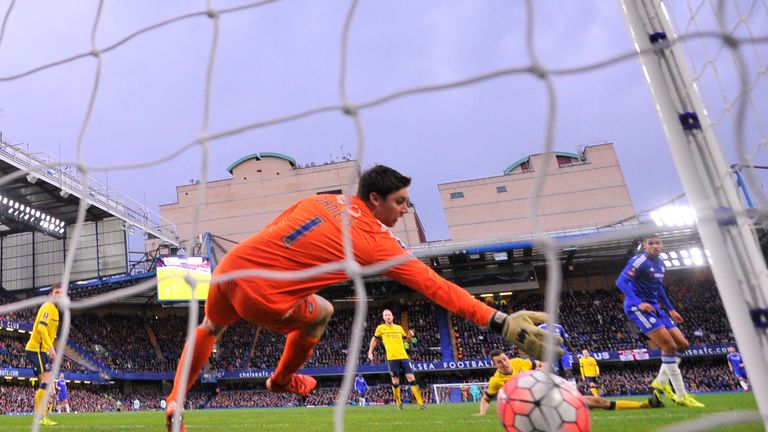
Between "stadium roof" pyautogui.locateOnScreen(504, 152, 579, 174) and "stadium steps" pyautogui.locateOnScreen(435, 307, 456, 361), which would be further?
"stadium roof" pyautogui.locateOnScreen(504, 152, 579, 174)

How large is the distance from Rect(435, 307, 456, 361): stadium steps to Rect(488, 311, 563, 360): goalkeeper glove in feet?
81.6

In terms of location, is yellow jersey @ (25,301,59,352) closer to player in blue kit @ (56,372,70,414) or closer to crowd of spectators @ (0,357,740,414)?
player in blue kit @ (56,372,70,414)

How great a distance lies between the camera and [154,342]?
2975 cm

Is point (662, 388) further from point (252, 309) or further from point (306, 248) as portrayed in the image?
point (252, 309)

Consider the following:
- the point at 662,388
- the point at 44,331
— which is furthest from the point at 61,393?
the point at 662,388

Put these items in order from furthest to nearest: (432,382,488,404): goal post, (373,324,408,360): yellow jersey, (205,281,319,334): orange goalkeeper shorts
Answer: (432,382,488,404): goal post, (373,324,408,360): yellow jersey, (205,281,319,334): orange goalkeeper shorts

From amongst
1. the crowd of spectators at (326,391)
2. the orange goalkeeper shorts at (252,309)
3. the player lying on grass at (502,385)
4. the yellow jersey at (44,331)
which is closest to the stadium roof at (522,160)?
the crowd of spectators at (326,391)

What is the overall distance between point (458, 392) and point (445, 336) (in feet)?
19.8

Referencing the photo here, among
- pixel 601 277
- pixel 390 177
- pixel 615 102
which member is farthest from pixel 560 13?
pixel 601 277

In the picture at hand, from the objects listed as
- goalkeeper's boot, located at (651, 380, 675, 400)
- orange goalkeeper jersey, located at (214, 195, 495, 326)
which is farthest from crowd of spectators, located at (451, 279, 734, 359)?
orange goalkeeper jersey, located at (214, 195, 495, 326)

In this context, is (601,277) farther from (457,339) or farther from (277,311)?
(277,311)

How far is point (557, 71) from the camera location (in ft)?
5.86

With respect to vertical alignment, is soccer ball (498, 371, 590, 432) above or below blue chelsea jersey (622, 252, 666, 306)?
below

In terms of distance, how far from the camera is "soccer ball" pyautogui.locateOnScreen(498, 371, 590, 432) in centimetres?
231
